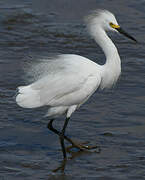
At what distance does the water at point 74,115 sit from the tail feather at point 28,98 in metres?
0.61

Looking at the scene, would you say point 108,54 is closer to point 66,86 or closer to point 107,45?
point 107,45

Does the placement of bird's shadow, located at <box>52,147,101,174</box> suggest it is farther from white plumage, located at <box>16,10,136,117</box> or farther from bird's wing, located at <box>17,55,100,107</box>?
bird's wing, located at <box>17,55,100,107</box>

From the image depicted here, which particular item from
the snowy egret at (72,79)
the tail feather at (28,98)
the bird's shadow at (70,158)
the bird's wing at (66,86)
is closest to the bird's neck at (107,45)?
the snowy egret at (72,79)

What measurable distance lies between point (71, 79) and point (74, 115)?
1194mm

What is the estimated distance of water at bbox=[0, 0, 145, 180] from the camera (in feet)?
17.4

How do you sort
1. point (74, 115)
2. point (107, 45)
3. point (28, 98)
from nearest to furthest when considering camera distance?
point (28, 98) → point (107, 45) → point (74, 115)

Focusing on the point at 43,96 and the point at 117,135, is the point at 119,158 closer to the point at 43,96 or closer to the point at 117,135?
the point at 117,135

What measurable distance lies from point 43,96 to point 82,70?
54cm

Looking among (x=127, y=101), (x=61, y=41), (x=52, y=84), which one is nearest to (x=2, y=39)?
(x=61, y=41)

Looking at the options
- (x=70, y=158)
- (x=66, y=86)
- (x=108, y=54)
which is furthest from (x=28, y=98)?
(x=108, y=54)

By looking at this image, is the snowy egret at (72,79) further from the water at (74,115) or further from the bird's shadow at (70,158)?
the water at (74,115)

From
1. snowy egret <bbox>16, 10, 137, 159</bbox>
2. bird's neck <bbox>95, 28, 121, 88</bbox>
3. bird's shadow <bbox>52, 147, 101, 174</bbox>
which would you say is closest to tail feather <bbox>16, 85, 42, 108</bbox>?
snowy egret <bbox>16, 10, 137, 159</bbox>

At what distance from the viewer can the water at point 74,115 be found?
209 inches

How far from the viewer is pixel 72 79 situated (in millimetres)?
5398
